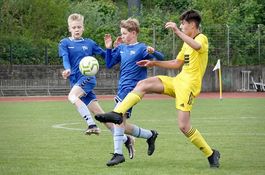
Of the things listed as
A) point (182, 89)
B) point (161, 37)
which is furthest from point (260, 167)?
point (161, 37)

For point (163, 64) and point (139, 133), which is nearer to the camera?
point (163, 64)

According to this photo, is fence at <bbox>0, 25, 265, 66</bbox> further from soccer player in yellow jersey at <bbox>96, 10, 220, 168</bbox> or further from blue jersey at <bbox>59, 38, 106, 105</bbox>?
soccer player in yellow jersey at <bbox>96, 10, 220, 168</bbox>

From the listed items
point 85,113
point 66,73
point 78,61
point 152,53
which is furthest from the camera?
point 78,61

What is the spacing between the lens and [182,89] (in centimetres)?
1053

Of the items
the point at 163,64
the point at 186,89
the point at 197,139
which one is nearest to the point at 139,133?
the point at 163,64

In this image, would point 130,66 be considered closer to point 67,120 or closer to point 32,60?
point 67,120

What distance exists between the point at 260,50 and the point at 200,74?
31.0 metres

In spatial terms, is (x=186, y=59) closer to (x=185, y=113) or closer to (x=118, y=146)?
(x=185, y=113)

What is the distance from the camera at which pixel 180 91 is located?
1054 centimetres

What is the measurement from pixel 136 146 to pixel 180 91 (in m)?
3.29

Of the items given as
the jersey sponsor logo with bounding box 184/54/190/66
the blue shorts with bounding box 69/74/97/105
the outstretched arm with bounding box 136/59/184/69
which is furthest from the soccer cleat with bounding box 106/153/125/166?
the blue shorts with bounding box 69/74/97/105

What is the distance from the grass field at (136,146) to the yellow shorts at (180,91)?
0.78 meters

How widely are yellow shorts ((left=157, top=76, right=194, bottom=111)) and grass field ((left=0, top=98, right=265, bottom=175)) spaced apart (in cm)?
78

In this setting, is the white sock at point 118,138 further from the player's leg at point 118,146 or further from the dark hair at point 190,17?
the dark hair at point 190,17
